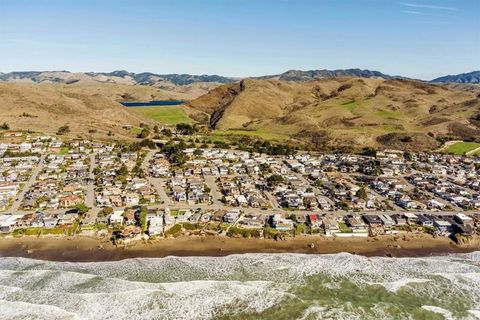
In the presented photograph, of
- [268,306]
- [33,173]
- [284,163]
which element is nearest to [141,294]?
[268,306]

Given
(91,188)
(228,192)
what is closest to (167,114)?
(91,188)

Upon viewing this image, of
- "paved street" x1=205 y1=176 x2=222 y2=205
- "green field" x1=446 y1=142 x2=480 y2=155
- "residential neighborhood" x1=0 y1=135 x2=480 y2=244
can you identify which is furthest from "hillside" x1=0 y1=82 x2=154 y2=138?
"green field" x1=446 y1=142 x2=480 y2=155

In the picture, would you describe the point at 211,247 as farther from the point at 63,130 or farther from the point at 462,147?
the point at 462,147

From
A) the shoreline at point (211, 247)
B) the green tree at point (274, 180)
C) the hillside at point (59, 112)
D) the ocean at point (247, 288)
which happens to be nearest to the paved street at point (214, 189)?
the green tree at point (274, 180)

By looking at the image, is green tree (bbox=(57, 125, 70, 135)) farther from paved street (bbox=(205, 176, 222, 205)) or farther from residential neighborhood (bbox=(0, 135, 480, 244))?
paved street (bbox=(205, 176, 222, 205))

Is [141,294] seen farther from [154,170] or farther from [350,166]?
[350,166]
